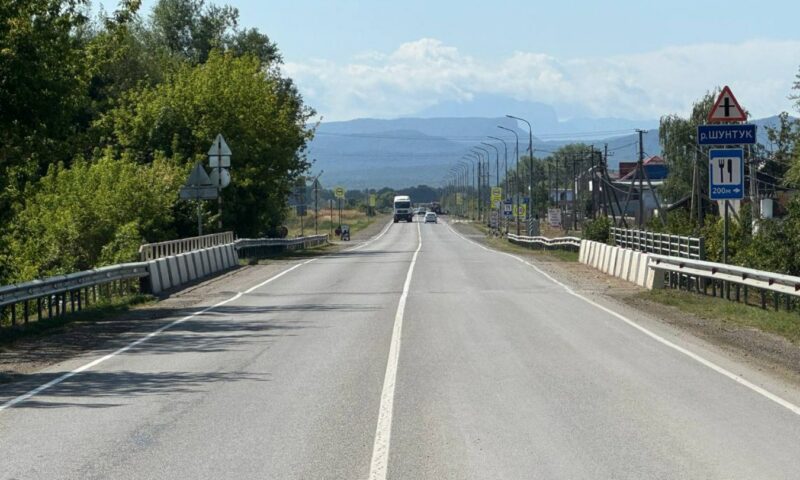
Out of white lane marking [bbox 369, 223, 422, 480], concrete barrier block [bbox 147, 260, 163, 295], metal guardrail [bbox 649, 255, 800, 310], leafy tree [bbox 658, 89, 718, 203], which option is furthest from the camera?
leafy tree [bbox 658, 89, 718, 203]

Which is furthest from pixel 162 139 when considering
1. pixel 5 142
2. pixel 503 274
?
pixel 5 142

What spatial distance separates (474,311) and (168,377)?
9.52m

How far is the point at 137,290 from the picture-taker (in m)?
29.1

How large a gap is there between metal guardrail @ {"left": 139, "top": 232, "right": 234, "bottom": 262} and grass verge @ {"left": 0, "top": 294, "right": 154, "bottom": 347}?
307 cm

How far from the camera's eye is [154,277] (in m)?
28.2

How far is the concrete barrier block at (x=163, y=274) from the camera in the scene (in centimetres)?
2892

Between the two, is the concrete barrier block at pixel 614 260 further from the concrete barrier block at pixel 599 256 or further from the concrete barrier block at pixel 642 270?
the concrete barrier block at pixel 642 270

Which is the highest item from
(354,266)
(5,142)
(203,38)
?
(203,38)

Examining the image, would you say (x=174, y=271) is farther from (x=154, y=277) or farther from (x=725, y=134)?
(x=725, y=134)

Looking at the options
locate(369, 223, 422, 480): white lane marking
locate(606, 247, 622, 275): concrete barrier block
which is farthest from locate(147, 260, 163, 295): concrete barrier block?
locate(606, 247, 622, 275): concrete barrier block

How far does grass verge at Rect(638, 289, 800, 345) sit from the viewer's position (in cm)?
1944

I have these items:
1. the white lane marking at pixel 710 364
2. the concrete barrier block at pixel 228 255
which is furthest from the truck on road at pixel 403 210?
the white lane marking at pixel 710 364

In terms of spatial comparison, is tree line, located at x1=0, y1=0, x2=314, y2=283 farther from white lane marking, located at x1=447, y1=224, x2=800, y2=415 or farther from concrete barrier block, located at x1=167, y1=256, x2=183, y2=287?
white lane marking, located at x1=447, y1=224, x2=800, y2=415

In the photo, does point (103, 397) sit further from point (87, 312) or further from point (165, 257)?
point (165, 257)
